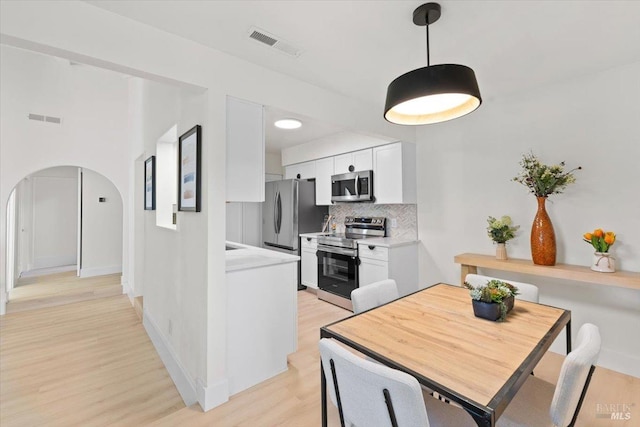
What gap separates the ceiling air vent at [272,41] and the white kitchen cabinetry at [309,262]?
107 inches

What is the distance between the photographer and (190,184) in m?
2.18

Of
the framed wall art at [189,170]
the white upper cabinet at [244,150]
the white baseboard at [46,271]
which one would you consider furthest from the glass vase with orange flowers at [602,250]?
the white baseboard at [46,271]

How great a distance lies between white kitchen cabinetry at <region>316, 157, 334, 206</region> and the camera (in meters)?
4.44

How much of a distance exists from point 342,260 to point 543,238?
219 centimetres

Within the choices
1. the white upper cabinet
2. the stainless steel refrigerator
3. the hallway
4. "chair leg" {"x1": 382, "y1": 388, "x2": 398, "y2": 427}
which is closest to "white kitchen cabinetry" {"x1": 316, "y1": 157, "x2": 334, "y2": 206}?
the stainless steel refrigerator

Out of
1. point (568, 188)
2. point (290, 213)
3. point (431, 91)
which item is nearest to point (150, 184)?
point (290, 213)

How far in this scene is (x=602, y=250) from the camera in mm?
2277

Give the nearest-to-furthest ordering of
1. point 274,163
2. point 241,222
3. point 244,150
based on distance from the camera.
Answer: point 244,150 < point 241,222 < point 274,163

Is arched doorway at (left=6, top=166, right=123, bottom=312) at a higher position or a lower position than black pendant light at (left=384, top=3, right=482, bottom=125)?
lower

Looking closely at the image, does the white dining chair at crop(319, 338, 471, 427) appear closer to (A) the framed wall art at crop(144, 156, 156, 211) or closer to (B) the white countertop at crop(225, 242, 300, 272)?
(B) the white countertop at crop(225, 242, 300, 272)

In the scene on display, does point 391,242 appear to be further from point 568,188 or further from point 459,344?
point 459,344

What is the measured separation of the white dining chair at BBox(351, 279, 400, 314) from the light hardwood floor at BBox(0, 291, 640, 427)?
0.76 metres

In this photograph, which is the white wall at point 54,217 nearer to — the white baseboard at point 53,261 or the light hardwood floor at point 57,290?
the white baseboard at point 53,261

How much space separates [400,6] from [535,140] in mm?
2097
